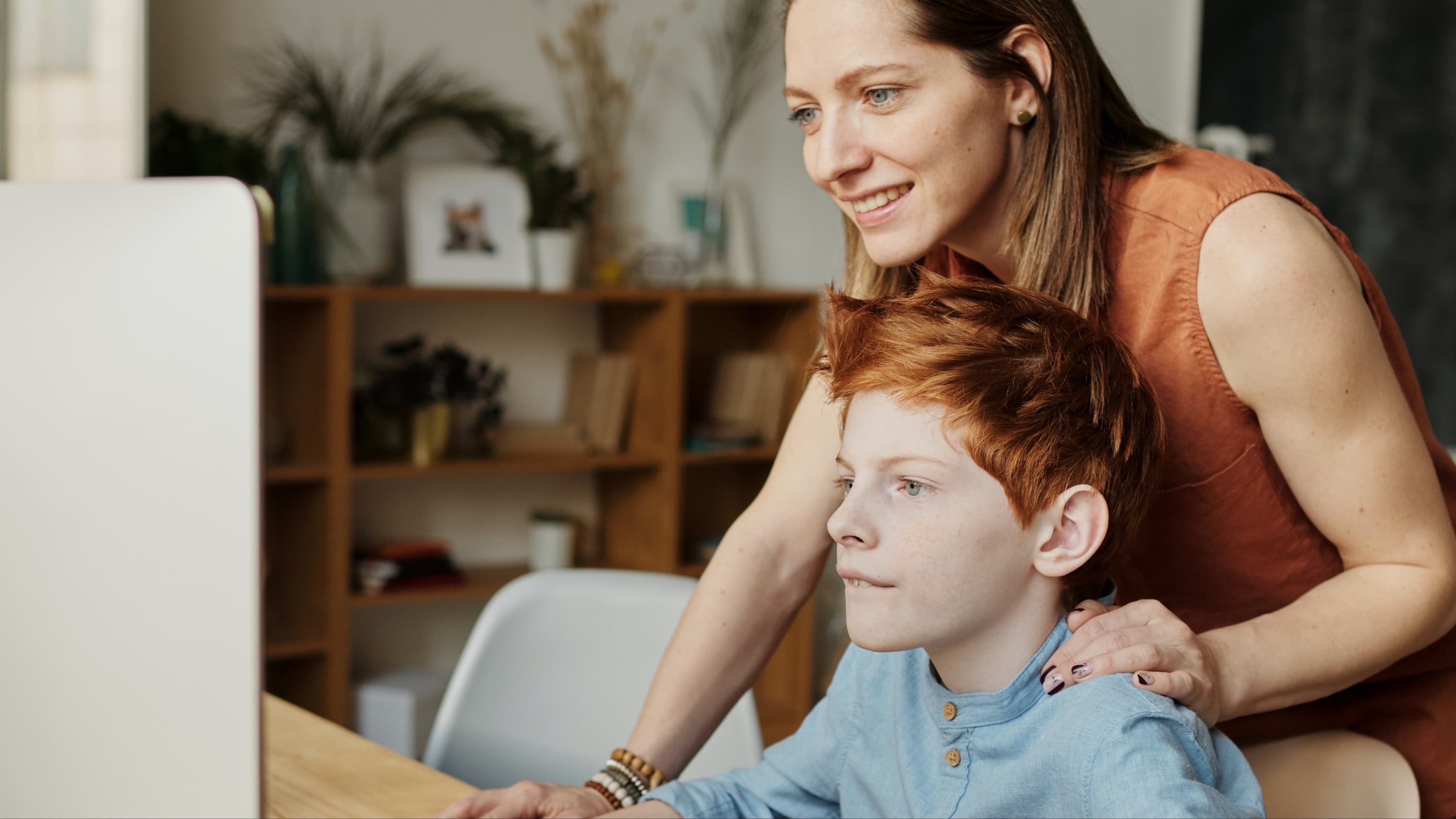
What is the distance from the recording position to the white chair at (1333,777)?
115cm

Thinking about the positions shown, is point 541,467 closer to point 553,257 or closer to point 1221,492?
point 553,257

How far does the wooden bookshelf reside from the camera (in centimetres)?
318

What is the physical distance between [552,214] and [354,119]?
55cm

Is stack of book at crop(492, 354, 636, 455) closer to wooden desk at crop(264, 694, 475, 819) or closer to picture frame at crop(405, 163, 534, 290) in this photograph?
picture frame at crop(405, 163, 534, 290)

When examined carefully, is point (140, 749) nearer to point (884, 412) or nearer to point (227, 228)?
point (227, 228)

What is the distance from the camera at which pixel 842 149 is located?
3.67 feet

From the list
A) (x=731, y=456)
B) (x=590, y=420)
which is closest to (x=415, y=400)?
(x=590, y=420)

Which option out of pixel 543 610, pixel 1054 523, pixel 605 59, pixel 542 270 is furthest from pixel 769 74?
pixel 1054 523

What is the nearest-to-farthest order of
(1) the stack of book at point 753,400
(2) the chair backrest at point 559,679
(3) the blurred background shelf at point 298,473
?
(2) the chair backrest at point 559,679
(3) the blurred background shelf at point 298,473
(1) the stack of book at point 753,400

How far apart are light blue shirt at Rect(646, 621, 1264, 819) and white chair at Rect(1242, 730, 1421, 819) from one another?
0.29 meters

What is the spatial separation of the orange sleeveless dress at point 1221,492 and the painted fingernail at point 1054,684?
0.30 meters

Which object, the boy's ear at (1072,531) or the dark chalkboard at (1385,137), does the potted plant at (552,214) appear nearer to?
the dark chalkboard at (1385,137)

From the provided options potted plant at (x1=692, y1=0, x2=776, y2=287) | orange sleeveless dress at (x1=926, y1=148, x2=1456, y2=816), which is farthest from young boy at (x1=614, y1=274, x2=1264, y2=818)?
potted plant at (x1=692, y1=0, x2=776, y2=287)

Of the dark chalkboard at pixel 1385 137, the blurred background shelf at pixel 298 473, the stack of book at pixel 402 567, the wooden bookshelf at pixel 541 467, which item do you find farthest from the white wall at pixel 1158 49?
the blurred background shelf at pixel 298 473
